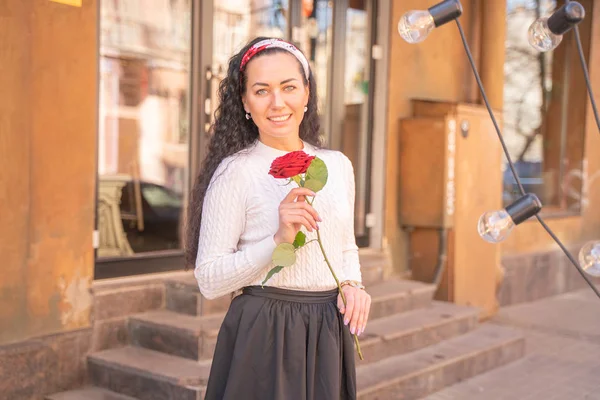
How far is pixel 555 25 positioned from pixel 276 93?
4.57 feet

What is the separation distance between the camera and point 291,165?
73.8 inches

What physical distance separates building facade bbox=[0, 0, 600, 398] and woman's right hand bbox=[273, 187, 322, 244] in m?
0.99

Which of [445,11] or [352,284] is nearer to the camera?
[352,284]

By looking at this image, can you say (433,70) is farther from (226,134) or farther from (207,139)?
(226,134)

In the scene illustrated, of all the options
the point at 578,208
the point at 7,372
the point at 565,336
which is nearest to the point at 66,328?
the point at 7,372

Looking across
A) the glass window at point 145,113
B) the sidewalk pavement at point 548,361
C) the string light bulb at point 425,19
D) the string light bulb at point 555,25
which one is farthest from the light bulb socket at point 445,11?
the glass window at point 145,113

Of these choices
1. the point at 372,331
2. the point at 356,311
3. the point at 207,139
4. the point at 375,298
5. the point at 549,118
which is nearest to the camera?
the point at 356,311

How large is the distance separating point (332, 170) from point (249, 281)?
44 cm

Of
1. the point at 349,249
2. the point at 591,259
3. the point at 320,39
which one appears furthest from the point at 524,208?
the point at 320,39

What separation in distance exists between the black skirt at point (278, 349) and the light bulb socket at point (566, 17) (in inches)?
59.2

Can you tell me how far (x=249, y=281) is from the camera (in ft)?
6.87

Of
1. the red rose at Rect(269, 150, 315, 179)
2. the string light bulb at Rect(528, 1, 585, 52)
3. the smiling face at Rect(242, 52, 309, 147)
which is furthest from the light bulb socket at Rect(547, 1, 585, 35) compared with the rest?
the red rose at Rect(269, 150, 315, 179)

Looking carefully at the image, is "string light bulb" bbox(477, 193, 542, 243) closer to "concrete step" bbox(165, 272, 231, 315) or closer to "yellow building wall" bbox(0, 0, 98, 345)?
"concrete step" bbox(165, 272, 231, 315)

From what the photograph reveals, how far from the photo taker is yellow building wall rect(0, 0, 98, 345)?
13.0 feet
